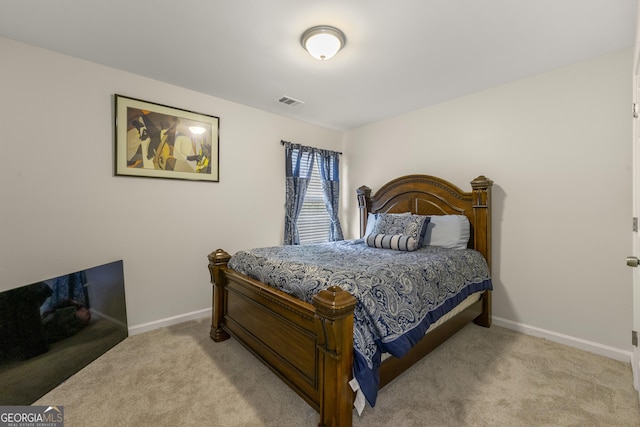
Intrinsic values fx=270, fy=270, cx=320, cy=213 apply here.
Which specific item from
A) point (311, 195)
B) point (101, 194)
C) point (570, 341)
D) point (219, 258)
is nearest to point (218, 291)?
point (219, 258)

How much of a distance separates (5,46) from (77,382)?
101 inches

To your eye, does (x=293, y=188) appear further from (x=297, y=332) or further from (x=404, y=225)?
(x=297, y=332)

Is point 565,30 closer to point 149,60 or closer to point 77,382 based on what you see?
point 149,60

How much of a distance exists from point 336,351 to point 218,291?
152 cm

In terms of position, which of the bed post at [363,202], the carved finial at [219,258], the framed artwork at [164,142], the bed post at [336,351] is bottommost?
the bed post at [336,351]

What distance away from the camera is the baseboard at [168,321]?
8.57 feet

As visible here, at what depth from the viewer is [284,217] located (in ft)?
12.5

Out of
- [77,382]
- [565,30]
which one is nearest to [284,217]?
[77,382]

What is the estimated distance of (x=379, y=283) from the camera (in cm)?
163

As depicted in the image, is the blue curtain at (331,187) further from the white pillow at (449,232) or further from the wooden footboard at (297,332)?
the wooden footboard at (297,332)

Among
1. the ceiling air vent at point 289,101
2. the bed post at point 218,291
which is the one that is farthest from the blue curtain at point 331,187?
the bed post at point 218,291

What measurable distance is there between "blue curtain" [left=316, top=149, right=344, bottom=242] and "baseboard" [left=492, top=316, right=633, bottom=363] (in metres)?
2.31

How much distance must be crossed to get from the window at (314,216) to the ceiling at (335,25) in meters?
1.54

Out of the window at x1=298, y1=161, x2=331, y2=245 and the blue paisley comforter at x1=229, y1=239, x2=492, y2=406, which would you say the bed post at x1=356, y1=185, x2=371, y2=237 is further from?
the blue paisley comforter at x1=229, y1=239, x2=492, y2=406
